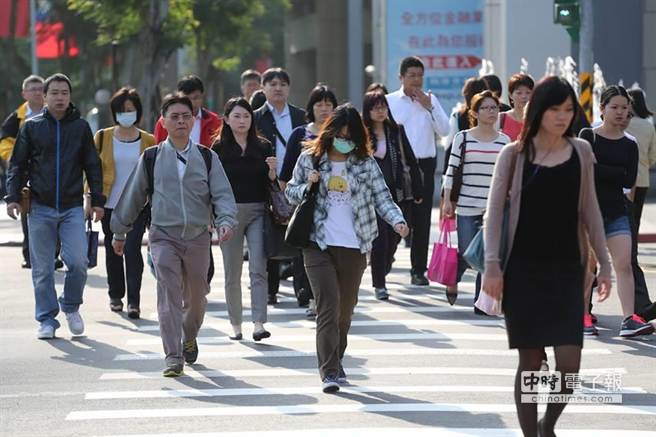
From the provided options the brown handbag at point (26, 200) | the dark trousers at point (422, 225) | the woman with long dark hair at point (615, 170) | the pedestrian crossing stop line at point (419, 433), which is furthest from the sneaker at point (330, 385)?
the dark trousers at point (422, 225)

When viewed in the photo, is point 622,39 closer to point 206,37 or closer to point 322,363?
point 206,37

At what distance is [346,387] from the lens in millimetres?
9602

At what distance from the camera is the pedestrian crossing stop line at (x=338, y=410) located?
8.76m

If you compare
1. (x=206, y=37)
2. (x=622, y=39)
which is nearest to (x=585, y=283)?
(x=622, y=39)

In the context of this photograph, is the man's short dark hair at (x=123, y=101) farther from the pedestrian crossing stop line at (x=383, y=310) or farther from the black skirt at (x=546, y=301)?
the black skirt at (x=546, y=301)

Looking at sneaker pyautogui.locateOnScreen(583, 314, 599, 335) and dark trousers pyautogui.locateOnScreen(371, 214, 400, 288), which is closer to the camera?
sneaker pyautogui.locateOnScreen(583, 314, 599, 335)

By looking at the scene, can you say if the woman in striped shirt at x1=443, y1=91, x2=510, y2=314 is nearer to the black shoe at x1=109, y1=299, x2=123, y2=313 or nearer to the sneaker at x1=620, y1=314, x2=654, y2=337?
the sneaker at x1=620, y1=314, x2=654, y2=337

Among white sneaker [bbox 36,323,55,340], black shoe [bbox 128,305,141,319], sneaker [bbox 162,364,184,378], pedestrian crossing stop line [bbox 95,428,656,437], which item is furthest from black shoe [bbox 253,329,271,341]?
pedestrian crossing stop line [bbox 95,428,656,437]

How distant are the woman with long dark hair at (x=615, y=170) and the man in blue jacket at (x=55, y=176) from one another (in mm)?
3680

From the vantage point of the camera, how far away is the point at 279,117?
13.8 m

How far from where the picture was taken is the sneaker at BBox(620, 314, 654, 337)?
11555 millimetres

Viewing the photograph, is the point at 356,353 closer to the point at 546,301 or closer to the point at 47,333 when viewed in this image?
the point at 47,333

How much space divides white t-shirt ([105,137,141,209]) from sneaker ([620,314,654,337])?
431cm

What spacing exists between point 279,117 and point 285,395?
15.9 feet
